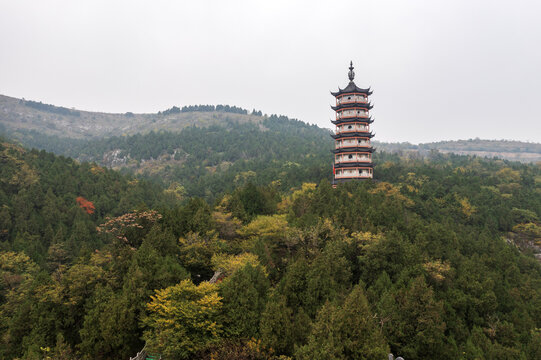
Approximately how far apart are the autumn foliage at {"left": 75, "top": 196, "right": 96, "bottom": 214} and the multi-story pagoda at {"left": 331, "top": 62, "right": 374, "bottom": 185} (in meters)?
30.6

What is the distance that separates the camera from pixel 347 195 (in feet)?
103

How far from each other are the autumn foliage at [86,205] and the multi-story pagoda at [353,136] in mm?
30637

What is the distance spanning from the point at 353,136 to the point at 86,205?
34375 millimetres

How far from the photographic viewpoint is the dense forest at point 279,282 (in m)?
15.5

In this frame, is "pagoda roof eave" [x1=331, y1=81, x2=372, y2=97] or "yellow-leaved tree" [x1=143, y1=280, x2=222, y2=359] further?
"pagoda roof eave" [x1=331, y1=81, x2=372, y2=97]

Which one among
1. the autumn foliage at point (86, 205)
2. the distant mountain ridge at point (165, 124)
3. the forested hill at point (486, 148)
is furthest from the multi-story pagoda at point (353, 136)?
the forested hill at point (486, 148)

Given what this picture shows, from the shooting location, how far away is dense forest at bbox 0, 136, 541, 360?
15469mm

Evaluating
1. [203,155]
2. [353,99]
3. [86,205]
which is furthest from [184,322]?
[203,155]

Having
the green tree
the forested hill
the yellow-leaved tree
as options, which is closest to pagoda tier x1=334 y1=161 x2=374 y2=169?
the green tree

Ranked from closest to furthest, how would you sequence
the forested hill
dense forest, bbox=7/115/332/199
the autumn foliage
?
the autumn foliage, dense forest, bbox=7/115/332/199, the forested hill

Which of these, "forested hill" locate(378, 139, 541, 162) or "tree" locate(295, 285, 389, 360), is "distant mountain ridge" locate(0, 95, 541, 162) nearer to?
"forested hill" locate(378, 139, 541, 162)

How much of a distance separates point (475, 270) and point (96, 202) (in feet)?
138

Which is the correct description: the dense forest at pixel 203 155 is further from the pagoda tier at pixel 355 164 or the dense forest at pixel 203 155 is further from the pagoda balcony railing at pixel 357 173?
the pagoda balcony railing at pixel 357 173

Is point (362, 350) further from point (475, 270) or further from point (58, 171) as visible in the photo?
point (58, 171)
